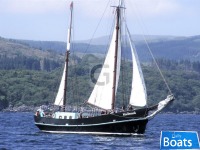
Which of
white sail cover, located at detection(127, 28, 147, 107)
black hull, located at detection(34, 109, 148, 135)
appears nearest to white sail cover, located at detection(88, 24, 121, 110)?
black hull, located at detection(34, 109, 148, 135)

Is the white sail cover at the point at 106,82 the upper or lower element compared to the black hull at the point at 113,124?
upper

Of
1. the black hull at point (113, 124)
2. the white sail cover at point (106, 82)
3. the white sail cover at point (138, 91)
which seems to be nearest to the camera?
the white sail cover at point (138, 91)

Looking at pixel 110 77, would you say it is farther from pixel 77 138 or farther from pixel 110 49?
pixel 77 138

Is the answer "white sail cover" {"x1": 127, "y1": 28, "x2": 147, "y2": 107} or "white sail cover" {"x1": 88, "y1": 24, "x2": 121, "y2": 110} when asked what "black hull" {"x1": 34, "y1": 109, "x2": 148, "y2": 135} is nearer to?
"white sail cover" {"x1": 127, "y1": 28, "x2": 147, "y2": 107}

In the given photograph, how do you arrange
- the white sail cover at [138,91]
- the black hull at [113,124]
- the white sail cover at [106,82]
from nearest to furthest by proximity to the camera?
the white sail cover at [138,91] → the black hull at [113,124] → the white sail cover at [106,82]

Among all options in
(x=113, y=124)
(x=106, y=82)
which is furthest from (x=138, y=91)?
(x=106, y=82)

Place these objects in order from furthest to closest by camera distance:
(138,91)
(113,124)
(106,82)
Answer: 1. (106,82)
2. (113,124)
3. (138,91)

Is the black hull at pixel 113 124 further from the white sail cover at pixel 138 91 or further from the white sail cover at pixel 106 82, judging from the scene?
the white sail cover at pixel 106 82

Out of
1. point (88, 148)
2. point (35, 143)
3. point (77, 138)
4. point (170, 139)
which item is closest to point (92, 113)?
point (77, 138)

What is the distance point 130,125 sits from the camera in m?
78.9

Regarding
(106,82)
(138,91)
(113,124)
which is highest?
(106,82)

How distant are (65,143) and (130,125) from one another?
14379mm

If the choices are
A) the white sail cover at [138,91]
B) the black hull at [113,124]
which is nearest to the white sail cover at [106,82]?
the black hull at [113,124]

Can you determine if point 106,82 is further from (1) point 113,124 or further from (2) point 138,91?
(2) point 138,91
